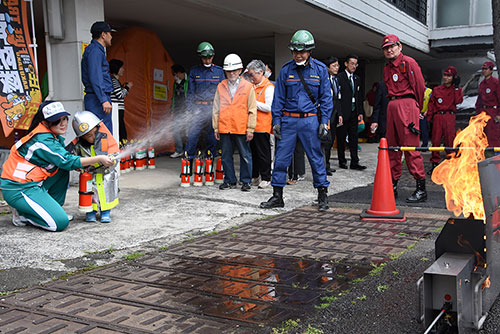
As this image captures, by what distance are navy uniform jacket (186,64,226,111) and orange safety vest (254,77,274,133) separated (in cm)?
75

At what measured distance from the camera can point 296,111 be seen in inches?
270

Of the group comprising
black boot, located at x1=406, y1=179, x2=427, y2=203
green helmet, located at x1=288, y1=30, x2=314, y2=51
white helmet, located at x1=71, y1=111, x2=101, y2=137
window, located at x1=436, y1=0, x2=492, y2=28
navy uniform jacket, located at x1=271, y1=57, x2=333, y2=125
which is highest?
window, located at x1=436, y1=0, x2=492, y2=28

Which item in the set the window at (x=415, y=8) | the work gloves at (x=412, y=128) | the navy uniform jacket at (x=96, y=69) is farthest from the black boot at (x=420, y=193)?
the window at (x=415, y=8)

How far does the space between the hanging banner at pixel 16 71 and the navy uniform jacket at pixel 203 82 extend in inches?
101

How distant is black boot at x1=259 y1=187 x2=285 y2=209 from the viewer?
6.95 m

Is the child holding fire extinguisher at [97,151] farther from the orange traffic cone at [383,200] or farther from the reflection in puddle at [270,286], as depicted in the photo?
the orange traffic cone at [383,200]

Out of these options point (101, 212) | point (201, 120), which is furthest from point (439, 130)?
point (101, 212)

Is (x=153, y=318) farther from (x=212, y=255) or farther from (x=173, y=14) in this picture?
(x=173, y=14)

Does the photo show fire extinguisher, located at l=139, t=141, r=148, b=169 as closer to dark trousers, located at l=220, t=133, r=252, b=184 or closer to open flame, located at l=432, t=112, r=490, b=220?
dark trousers, located at l=220, t=133, r=252, b=184

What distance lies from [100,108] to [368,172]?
19.2 feet

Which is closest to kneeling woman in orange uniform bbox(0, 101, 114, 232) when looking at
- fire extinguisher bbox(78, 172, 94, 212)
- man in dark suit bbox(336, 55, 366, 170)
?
fire extinguisher bbox(78, 172, 94, 212)

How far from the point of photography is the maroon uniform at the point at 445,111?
410 inches

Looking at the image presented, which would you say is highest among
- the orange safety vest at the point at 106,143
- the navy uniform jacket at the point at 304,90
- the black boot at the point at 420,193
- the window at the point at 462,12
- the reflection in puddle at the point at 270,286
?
the window at the point at 462,12

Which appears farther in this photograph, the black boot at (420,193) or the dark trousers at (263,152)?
the dark trousers at (263,152)
